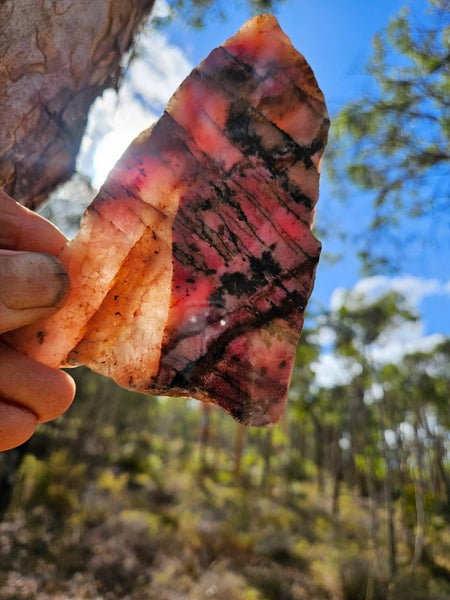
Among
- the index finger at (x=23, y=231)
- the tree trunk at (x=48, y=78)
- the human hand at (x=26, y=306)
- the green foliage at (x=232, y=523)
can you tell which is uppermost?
the tree trunk at (x=48, y=78)

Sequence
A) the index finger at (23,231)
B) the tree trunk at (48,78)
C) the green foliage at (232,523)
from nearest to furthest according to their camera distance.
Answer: the index finger at (23,231)
the tree trunk at (48,78)
the green foliage at (232,523)

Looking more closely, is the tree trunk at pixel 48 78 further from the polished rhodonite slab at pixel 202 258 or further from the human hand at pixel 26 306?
the polished rhodonite slab at pixel 202 258

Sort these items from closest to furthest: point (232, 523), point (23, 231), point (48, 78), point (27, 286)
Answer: point (27, 286) < point (23, 231) < point (48, 78) < point (232, 523)

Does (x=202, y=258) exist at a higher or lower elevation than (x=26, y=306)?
higher

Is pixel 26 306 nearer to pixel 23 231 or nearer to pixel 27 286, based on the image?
pixel 27 286

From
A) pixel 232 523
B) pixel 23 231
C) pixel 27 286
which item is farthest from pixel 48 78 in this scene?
pixel 232 523

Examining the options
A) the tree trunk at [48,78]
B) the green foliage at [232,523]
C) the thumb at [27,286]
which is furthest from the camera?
the green foliage at [232,523]

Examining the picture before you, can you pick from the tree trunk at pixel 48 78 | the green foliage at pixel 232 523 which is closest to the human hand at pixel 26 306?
the tree trunk at pixel 48 78

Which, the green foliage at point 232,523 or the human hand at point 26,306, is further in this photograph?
the green foliage at point 232,523
